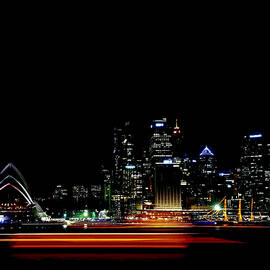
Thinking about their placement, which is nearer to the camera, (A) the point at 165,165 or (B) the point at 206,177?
(A) the point at 165,165

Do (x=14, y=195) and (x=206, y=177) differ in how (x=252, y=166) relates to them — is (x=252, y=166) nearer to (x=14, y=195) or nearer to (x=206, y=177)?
→ (x=206, y=177)

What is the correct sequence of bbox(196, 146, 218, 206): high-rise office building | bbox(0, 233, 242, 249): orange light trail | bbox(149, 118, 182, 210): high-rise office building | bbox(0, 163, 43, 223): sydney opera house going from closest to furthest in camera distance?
1. bbox(0, 233, 242, 249): orange light trail
2. bbox(0, 163, 43, 223): sydney opera house
3. bbox(149, 118, 182, 210): high-rise office building
4. bbox(196, 146, 218, 206): high-rise office building

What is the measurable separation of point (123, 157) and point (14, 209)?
84.4 metres

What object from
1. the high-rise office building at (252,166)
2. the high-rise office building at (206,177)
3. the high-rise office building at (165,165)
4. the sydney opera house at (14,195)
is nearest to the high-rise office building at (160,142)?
the high-rise office building at (165,165)

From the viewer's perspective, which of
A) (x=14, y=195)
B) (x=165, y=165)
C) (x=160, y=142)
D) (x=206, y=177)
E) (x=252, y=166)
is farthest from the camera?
(x=206, y=177)

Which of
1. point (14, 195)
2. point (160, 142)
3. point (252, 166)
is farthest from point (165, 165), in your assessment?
point (14, 195)

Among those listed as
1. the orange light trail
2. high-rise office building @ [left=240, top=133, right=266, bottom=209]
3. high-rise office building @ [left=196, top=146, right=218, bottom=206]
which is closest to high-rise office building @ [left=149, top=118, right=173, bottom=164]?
high-rise office building @ [left=196, top=146, right=218, bottom=206]

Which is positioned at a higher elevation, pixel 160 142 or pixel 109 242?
pixel 160 142

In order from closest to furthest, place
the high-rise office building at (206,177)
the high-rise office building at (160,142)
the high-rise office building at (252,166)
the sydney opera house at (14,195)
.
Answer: the sydney opera house at (14,195) → the high-rise office building at (160,142) → the high-rise office building at (252,166) → the high-rise office building at (206,177)

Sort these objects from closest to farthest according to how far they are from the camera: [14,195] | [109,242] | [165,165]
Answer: [109,242] < [14,195] < [165,165]

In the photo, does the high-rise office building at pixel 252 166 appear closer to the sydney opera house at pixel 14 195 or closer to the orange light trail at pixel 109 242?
the sydney opera house at pixel 14 195

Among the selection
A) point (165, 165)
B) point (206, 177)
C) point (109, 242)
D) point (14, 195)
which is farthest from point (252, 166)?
point (109, 242)

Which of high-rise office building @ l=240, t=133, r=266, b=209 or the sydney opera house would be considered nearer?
the sydney opera house

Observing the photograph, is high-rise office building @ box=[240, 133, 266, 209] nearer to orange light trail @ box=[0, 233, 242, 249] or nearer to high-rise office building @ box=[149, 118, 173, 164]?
high-rise office building @ box=[149, 118, 173, 164]
